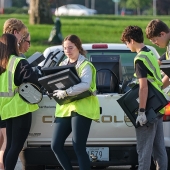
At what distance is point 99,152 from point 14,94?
3.77 feet

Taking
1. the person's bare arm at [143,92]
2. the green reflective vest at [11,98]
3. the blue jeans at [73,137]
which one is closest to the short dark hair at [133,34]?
the person's bare arm at [143,92]

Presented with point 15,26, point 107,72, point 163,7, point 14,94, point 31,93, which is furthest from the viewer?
point 163,7

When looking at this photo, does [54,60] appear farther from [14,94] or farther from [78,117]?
[78,117]

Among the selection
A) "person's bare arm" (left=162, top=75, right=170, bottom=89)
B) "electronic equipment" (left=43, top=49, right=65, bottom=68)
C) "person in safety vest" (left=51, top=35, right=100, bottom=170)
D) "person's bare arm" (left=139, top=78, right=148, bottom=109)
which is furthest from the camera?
"electronic equipment" (left=43, top=49, right=65, bottom=68)

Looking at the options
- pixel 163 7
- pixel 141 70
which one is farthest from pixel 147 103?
pixel 163 7

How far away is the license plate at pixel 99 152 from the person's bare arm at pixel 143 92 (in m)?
0.90

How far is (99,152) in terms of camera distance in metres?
7.45

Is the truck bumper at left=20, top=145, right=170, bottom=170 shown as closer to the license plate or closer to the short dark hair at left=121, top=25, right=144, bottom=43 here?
the license plate

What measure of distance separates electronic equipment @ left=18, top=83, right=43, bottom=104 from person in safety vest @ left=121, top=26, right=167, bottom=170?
42.3 inches

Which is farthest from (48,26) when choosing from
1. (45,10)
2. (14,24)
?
(14,24)

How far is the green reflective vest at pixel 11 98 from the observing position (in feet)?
23.5

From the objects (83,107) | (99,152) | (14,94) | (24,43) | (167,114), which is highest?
(24,43)

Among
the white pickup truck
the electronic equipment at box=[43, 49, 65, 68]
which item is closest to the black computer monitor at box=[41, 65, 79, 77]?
the white pickup truck

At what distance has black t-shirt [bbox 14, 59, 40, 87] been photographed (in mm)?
7113
